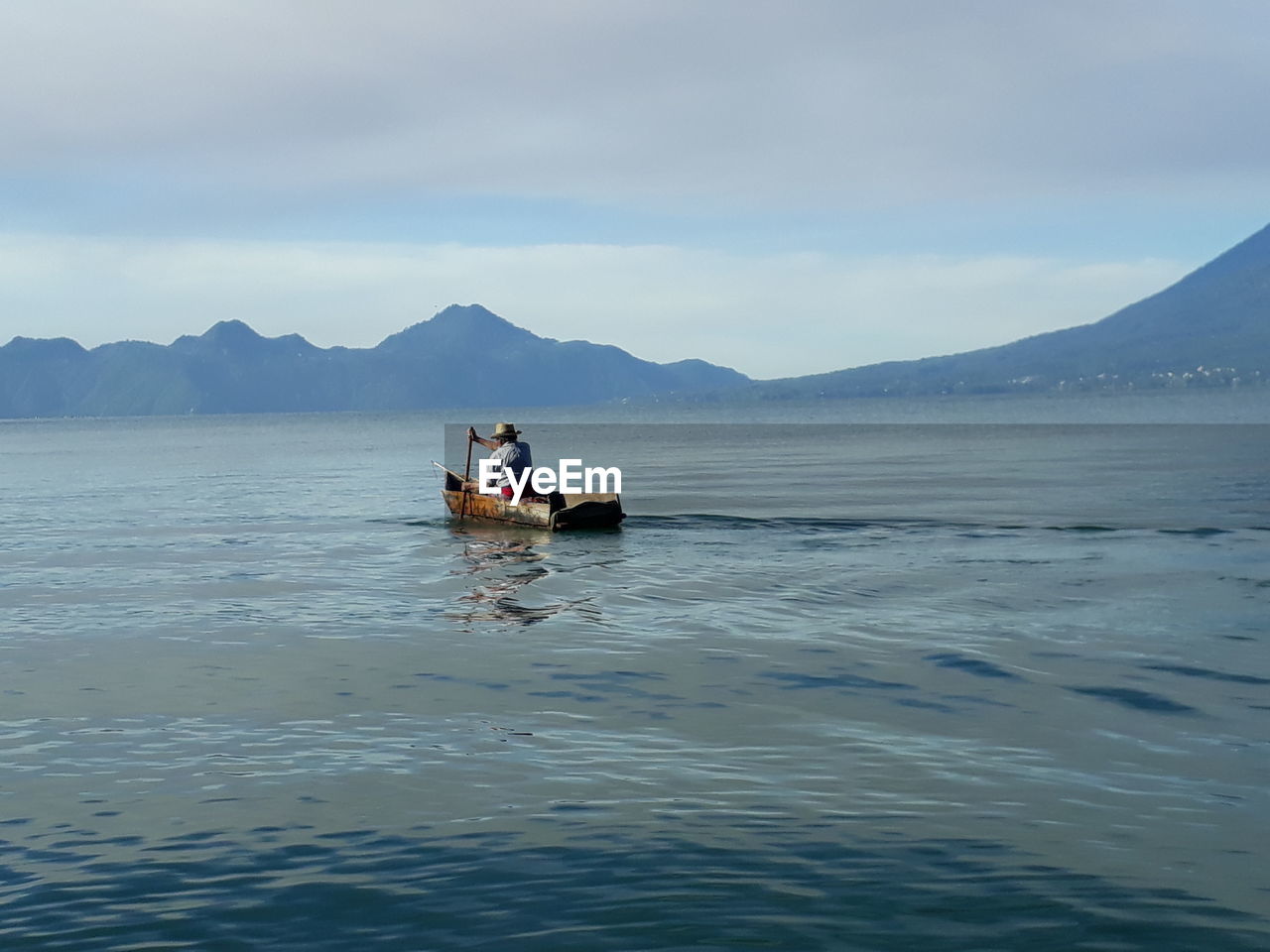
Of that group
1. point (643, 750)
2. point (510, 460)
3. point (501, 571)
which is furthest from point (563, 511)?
point (643, 750)

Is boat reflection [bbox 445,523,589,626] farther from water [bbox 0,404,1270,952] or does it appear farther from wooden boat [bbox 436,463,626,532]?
wooden boat [bbox 436,463,626,532]

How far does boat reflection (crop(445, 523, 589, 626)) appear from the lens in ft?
75.7

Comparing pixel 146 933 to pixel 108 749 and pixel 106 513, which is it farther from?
pixel 106 513

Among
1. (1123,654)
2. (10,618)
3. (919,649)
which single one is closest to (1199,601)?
(1123,654)

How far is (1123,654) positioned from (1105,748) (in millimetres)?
5578

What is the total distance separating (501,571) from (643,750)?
53.6ft

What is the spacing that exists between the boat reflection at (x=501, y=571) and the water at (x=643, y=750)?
170mm

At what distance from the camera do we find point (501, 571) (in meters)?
29.4

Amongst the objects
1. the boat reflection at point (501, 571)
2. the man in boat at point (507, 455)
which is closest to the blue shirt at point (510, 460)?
the man in boat at point (507, 455)

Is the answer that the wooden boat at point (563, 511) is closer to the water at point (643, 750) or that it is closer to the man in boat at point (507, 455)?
the man in boat at point (507, 455)

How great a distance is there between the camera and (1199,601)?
2312cm

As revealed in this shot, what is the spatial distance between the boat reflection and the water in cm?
17

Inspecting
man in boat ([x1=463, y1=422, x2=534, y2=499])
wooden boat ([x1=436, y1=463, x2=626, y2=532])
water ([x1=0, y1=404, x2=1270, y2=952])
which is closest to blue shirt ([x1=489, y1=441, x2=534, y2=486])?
man in boat ([x1=463, y1=422, x2=534, y2=499])

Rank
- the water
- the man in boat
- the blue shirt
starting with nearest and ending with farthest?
the water < the man in boat < the blue shirt
